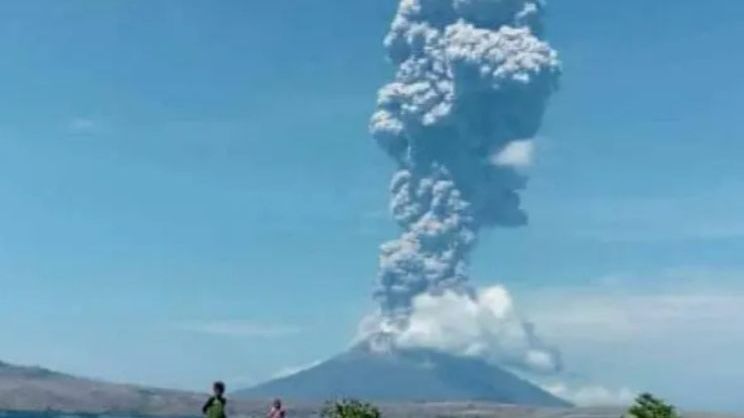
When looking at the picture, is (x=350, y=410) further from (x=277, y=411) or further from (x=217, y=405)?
(x=217, y=405)

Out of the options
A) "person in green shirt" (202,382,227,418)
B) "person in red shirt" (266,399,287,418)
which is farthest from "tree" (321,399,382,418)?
"person in green shirt" (202,382,227,418)

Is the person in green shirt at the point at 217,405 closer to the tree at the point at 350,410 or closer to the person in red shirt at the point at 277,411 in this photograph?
the person in red shirt at the point at 277,411

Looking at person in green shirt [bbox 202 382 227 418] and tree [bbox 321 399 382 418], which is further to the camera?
tree [bbox 321 399 382 418]

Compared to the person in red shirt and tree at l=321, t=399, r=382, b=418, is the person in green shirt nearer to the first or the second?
the person in red shirt

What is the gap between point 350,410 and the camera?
114ft

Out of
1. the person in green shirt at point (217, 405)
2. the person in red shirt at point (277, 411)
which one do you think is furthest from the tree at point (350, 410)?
the person in green shirt at point (217, 405)

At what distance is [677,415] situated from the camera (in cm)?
3341

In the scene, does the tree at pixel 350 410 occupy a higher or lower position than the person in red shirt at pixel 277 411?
higher

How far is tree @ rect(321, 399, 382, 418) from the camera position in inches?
1369

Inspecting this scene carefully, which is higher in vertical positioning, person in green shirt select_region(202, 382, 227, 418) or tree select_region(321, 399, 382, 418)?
tree select_region(321, 399, 382, 418)

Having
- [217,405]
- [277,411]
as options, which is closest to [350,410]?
[277,411]

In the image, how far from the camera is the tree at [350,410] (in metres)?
34.8

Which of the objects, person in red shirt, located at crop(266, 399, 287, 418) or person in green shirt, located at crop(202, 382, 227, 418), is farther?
person in red shirt, located at crop(266, 399, 287, 418)

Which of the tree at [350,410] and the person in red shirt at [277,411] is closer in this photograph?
the person in red shirt at [277,411]
